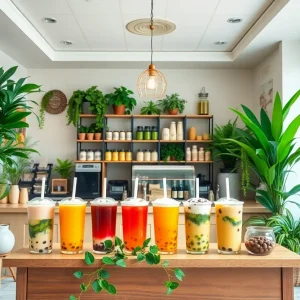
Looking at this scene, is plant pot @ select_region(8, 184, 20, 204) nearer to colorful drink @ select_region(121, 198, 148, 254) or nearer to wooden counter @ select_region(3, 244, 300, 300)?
wooden counter @ select_region(3, 244, 300, 300)

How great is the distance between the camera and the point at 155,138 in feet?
18.1

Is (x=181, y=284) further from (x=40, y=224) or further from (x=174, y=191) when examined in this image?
(x=174, y=191)

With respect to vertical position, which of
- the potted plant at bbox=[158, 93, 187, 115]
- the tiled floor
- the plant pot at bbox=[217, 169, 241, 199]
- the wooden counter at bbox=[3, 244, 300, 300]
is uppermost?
the potted plant at bbox=[158, 93, 187, 115]

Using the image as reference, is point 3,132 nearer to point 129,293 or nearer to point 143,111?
point 129,293

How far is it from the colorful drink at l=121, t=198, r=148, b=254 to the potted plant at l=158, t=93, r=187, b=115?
4057 mm

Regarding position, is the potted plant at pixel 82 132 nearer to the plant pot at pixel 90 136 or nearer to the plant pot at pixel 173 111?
the plant pot at pixel 90 136

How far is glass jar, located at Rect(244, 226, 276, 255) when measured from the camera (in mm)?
1534

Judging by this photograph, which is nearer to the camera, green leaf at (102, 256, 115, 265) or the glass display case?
green leaf at (102, 256, 115, 265)

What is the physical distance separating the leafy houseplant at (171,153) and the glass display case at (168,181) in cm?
30

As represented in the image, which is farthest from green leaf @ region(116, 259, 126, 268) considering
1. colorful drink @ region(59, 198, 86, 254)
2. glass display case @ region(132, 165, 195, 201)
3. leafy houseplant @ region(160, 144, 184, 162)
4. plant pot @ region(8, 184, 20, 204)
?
leafy houseplant @ region(160, 144, 184, 162)

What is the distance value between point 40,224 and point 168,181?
354 cm

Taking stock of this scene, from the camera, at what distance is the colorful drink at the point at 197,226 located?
60.8 inches

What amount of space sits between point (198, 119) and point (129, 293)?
4.38m

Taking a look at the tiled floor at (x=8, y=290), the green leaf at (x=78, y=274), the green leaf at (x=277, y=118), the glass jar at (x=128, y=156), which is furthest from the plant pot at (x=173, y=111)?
the green leaf at (x=78, y=274)
